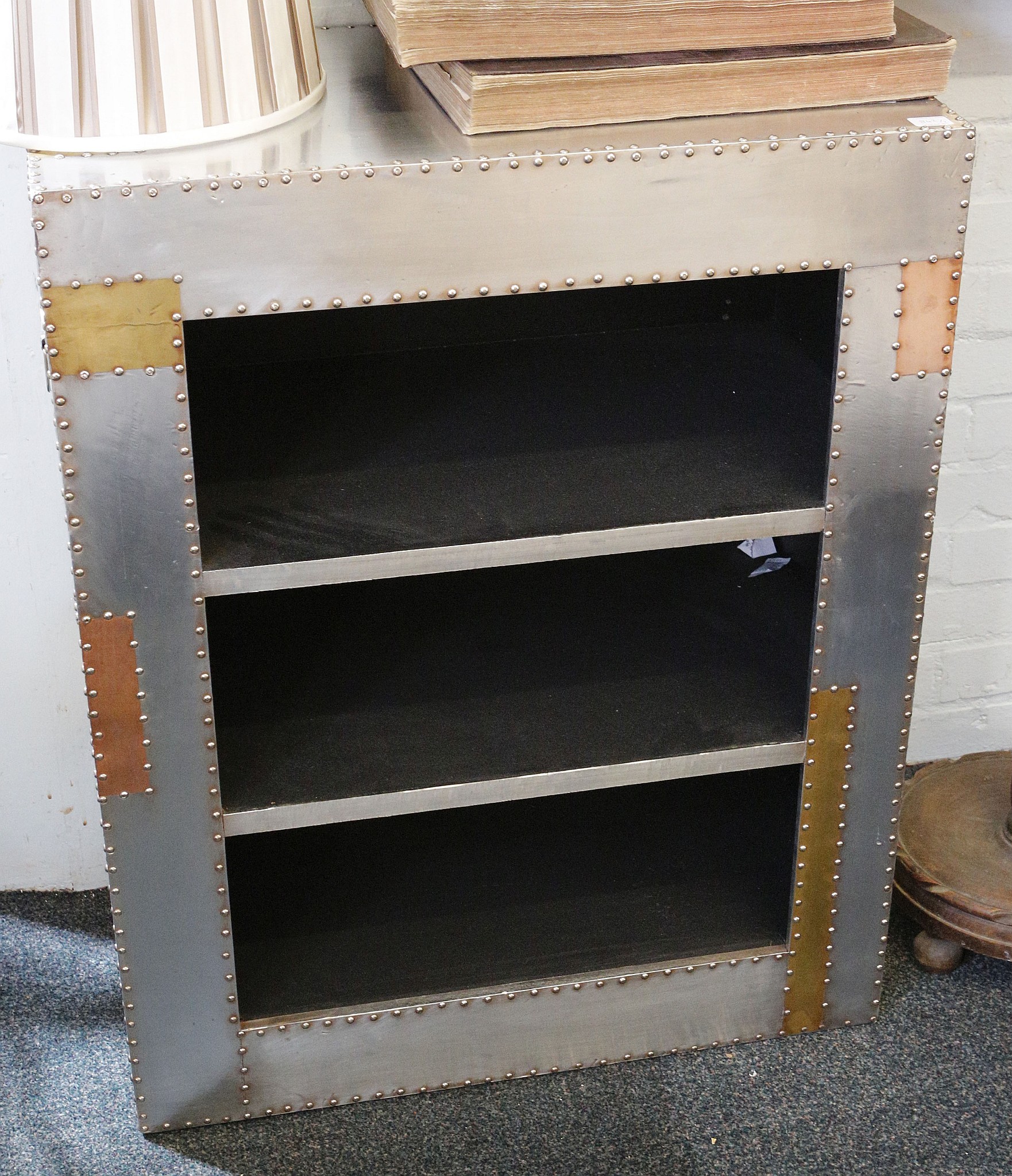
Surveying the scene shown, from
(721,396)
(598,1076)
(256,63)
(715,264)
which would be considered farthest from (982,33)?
(598,1076)

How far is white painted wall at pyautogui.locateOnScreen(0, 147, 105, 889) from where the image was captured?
55.6 inches

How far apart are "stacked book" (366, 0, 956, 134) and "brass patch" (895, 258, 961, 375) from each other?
0.14 meters

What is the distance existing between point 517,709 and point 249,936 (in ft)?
1.31

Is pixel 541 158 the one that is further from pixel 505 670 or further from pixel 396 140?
pixel 505 670

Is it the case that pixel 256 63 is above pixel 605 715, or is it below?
above

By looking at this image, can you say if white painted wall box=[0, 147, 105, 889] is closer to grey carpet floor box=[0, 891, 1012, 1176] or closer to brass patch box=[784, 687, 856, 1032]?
grey carpet floor box=[0, 891, 1012, 1176]

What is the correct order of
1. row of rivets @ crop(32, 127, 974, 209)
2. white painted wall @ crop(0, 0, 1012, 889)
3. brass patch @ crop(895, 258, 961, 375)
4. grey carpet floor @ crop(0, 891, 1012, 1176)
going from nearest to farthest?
row of rivets @ crop(32, 127, 974, 209), brass patch @ crop(895, 258, 961, 375), grey carpet floor @ crop(0, 891, 1012, 1176), white painted wall @ crop(0, 0, 1012, 889)

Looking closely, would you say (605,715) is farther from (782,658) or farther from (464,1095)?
(464,1095)

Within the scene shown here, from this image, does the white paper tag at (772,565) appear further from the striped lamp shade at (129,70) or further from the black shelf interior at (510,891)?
the striped lamp shade at (129,70)

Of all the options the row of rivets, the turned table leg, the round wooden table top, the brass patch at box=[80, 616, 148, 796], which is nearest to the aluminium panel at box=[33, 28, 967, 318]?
the row of rivets

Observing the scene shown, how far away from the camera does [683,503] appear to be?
121 centimetres

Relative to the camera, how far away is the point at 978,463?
1704 mm

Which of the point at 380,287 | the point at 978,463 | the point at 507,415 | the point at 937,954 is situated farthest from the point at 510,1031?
the point at 978,463

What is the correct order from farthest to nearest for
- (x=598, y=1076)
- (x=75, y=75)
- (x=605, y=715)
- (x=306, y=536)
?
(x=598, y=1076) < (x=605, y=715) < (x=306, y=536) < (x=75, y=75)
